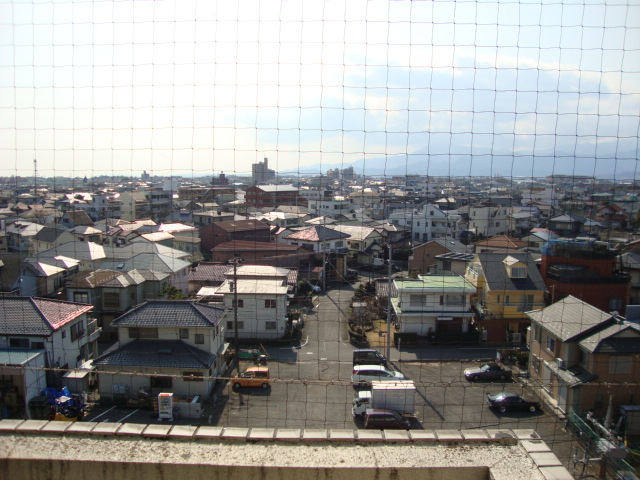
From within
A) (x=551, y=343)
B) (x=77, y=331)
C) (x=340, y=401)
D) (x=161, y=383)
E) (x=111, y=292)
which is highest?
(x=551, y=343)

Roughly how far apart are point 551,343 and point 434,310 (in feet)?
7.07

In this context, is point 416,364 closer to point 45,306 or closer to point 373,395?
point 373,395

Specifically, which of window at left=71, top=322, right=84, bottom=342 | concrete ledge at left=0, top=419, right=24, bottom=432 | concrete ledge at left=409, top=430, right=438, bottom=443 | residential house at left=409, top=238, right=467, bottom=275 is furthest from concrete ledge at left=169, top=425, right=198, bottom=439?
residential house at left=409, top=238, right=467, bottom=275

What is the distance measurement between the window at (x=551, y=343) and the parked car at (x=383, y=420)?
167 centimetres

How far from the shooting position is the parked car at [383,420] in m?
4.25

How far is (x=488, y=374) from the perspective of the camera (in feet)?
17.5

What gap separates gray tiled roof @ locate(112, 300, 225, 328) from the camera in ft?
16.4

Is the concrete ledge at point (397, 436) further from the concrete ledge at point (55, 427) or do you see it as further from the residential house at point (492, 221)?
the residential house at point (492, 221)

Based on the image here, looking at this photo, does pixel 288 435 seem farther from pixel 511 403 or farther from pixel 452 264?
pixel 452 264

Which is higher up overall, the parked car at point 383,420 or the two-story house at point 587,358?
the two-story house at point 587,358

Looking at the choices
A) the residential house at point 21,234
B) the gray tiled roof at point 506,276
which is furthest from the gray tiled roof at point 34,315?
the residential house at point 21,234

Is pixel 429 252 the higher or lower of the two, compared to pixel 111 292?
higher

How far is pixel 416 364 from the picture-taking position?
5.94 meters

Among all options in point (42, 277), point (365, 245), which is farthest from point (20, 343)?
point (365, 245)
